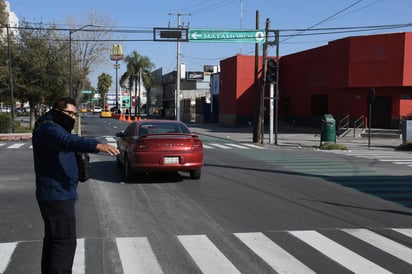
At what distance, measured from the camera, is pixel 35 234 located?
6.60 meters

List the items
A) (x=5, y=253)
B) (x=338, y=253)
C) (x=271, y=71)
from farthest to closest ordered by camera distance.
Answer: (x=271, y=71) → (x=338, y=253) → (x=5, y=253)

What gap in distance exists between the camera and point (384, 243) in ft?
20.8

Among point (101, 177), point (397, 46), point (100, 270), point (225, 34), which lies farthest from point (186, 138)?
point (397, 46)

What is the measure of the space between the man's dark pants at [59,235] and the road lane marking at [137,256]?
3.39 ft

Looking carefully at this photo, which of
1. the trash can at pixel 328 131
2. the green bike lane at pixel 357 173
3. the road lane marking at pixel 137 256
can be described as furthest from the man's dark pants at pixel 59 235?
the trash can at pixel 328 131

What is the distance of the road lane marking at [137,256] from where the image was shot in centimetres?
517

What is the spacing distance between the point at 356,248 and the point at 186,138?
226 inches

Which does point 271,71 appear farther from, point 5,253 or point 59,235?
point 59,235

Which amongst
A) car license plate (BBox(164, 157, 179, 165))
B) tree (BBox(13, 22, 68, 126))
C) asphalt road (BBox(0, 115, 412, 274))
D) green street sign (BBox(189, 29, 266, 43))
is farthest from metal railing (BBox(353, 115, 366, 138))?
car license plate (BBox(164, 157, 179, 165))

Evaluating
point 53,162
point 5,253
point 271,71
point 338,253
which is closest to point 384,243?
point 338,253

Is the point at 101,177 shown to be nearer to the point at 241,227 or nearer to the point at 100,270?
the point at 241,227

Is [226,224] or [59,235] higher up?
[59,235]

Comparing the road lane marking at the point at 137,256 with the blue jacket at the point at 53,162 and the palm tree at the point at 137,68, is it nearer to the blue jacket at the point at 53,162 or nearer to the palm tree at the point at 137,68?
the blue jacket at the point at 53,162

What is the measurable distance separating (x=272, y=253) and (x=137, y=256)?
1628 mm
